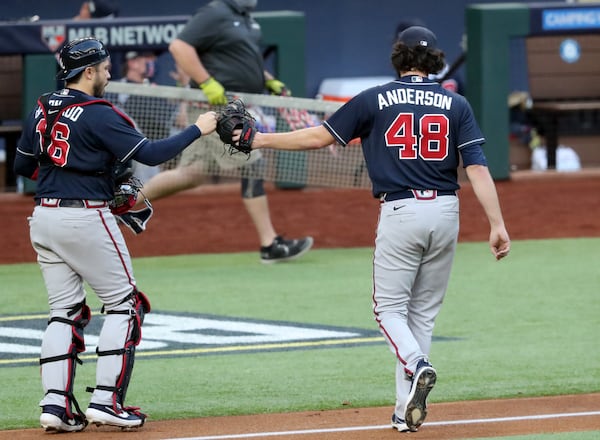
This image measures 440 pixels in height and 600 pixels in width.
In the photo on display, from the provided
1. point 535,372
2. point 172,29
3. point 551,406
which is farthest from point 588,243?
point 551,406

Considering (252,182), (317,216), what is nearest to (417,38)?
(252,182)

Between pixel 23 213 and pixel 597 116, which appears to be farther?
pixel 597 116

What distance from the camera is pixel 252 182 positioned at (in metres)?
10.8

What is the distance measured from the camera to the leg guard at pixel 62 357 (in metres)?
5.84

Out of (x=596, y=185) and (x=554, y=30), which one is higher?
(x=554, y=30)

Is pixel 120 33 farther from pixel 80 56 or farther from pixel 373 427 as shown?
pixel 373 427

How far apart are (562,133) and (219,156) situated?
203 inches

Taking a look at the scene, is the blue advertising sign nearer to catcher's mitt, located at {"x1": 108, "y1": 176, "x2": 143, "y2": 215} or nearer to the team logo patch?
the team logo patch

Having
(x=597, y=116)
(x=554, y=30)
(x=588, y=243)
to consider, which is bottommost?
(x=588, y=243)

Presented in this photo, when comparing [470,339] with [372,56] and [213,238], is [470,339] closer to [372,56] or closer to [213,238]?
[213,238]

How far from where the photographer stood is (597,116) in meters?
14.7

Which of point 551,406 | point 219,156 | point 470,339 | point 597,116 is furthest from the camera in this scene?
point 597,116

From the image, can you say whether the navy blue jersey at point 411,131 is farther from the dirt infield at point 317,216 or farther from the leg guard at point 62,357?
Result: the dirt infield at point 317,216

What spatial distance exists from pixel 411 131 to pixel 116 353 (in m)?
1.52
